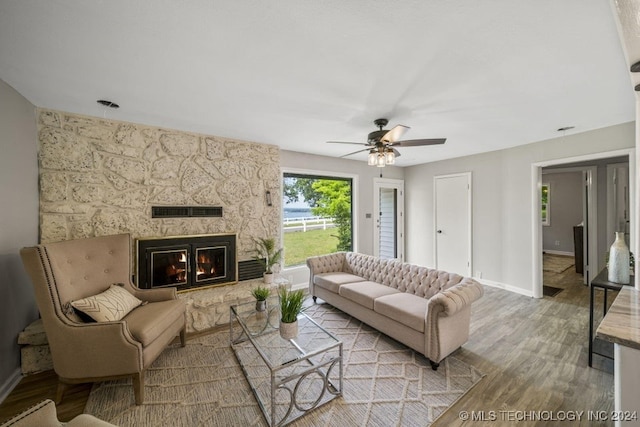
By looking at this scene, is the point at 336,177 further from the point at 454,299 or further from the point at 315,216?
the point at 454,299

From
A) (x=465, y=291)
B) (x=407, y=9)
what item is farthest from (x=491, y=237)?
(x=407, y=9)

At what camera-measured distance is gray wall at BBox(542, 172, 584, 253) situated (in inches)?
261

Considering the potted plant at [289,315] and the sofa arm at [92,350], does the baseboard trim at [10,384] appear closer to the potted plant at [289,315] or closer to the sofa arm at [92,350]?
the sofa arm at [92,350]

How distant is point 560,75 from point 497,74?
52cm


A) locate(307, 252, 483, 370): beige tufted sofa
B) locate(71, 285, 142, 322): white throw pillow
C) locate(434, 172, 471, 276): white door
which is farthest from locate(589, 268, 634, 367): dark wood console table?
locate(71, 285, 142, 322): white throw pillow

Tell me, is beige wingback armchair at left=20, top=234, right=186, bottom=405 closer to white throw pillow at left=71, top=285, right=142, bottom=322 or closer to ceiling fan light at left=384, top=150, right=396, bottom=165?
white throw pillow at left=71, top=285, right=142, bottom=322

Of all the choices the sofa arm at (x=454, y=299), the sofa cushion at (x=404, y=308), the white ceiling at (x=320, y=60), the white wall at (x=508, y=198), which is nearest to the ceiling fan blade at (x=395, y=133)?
the white ceiling at (x=320, y=60)

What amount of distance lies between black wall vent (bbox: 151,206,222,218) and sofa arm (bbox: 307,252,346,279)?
5.18 ft

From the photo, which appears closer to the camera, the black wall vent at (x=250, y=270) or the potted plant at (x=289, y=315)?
the potted plant at (x=289, y=315)

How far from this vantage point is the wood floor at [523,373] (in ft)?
6.04

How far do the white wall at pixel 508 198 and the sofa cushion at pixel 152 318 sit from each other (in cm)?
506

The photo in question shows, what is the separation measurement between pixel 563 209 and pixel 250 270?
27.6 ft

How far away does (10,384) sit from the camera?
2016mm

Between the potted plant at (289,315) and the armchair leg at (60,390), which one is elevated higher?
the potted plant at (289,315)
